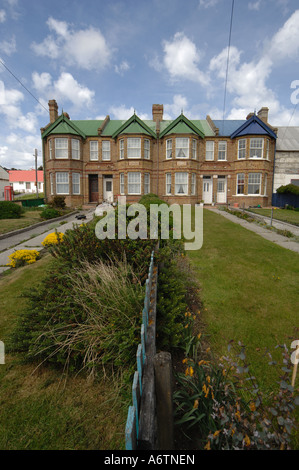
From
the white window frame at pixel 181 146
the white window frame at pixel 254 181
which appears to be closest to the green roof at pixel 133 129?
the white window frame at pixel 181 146

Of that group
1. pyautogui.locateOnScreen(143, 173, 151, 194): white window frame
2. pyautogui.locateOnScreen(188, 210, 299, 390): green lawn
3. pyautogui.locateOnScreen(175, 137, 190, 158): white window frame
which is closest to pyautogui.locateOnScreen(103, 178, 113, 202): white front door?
pyautogui.locateOnScreen(143, 173, 151, 194): white window frame

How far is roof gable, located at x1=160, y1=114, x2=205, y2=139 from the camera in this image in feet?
81.0

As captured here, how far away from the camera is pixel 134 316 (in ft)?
11.5

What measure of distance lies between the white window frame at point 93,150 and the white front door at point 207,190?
11.8 m

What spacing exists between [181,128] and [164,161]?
3.53 metres

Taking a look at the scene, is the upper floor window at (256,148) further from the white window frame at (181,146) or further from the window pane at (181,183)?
the window pane at (181,183)

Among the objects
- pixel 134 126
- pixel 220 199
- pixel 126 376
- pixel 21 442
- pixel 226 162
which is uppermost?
pixel 134 126

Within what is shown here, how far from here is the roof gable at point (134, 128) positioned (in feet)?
82.0

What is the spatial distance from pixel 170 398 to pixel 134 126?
86.3ft

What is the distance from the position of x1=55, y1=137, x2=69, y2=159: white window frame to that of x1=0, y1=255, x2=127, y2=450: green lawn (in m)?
24.7

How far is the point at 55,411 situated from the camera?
8.98 ft

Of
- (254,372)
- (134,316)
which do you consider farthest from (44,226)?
(254,372)

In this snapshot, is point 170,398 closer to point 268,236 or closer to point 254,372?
point 254,372
